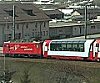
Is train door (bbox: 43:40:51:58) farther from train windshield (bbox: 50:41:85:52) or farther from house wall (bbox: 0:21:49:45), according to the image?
house wall (bbox: 0:21:49:45)

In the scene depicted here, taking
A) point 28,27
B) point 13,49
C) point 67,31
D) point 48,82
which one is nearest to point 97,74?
point 48,82

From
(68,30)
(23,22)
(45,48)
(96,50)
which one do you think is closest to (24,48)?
(45,48)

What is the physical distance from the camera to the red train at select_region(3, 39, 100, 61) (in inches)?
1028

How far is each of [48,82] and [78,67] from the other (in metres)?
2.30

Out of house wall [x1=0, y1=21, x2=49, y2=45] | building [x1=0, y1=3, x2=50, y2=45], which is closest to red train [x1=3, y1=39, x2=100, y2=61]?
house wall [x1=0, y1=21, x2=49, y2=45]

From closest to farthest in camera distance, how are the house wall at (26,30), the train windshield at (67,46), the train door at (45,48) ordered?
the train windshield at (67,46) < the train door at (45,48) < the house wall at (26,30)

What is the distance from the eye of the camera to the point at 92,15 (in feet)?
223

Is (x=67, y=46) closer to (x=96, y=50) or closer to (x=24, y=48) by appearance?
(x=96, y=50)

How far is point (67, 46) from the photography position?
27.8 m

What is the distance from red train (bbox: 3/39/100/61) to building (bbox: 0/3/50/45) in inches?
376

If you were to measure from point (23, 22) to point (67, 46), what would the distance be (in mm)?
16316

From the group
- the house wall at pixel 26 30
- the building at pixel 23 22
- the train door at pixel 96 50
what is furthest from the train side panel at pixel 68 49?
the building at pixel 23 22

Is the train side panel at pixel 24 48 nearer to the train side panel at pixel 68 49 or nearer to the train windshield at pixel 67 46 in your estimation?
the train side panel at pixel 68 49

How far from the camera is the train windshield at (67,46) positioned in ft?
88.4
